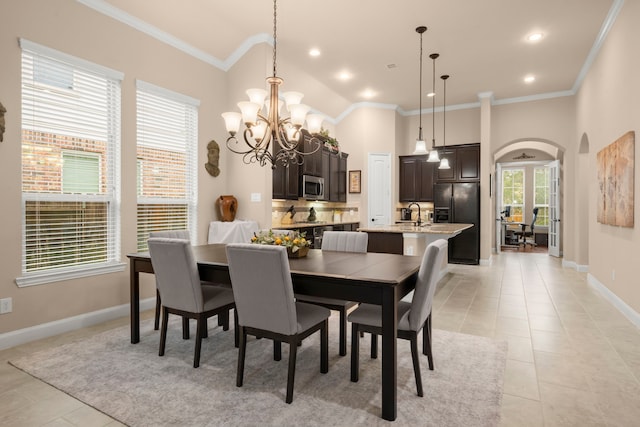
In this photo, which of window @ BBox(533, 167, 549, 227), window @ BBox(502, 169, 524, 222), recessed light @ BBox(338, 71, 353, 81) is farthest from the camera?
window @ BBox(502, 169, 524, 222)

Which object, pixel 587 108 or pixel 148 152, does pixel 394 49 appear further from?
pixel 148 152

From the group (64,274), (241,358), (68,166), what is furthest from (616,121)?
(64,274)

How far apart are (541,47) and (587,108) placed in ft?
4.56

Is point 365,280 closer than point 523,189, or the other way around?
point 365,280

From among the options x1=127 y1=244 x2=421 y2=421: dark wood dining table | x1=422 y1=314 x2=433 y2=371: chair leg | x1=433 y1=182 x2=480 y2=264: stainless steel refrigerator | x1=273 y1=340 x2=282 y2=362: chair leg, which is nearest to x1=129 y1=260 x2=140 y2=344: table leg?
x1=127 y1=244 x2=421 y2=421: dark wood dining table

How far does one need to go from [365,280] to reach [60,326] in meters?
3.05

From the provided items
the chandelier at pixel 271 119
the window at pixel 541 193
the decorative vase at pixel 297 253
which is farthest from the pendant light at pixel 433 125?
the window at pixel 541 193

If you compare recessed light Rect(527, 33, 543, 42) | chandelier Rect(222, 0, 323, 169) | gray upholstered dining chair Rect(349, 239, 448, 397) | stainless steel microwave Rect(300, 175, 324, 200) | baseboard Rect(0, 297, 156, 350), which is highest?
recessed light Rect(527, 33, 543, 42)

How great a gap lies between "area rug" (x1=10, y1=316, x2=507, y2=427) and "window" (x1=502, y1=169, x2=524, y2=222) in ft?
32.1

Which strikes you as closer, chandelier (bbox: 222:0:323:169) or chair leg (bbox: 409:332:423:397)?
chair leg (bbox: 409:332:423:397)

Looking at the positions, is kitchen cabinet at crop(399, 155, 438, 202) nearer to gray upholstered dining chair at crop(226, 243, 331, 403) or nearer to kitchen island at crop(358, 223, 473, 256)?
kitchen island at crop(358, 223, 473, 256)

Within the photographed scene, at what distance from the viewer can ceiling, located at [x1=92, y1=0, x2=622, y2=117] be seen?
13.3 feet

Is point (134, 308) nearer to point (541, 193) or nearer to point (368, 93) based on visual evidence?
point (368, 93)

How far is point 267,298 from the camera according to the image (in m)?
2.12
